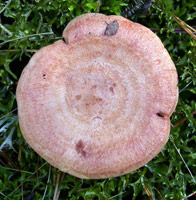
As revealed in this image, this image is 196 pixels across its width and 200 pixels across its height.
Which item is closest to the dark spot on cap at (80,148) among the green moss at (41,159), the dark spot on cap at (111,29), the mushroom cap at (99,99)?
the mushroom cap at (99,99)

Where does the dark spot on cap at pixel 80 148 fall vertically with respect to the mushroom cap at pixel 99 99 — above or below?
below

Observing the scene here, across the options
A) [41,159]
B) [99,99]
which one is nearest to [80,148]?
[99,99]

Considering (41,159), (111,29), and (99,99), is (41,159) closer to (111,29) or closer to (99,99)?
(99,99)

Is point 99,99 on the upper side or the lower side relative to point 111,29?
lower

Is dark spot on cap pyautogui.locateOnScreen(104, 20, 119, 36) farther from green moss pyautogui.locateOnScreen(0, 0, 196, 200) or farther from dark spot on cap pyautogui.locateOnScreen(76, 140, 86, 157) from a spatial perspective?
dark spot on cap pyautogui.locateOnScreen(76, 140, 86, 157)

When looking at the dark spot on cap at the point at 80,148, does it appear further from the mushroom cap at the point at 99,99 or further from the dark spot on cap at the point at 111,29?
the dark spot on cap at the point at 111,29

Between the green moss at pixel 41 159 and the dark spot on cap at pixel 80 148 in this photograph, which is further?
the green moss at pixel 41 159

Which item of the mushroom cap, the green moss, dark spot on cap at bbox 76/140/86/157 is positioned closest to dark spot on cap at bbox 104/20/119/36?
the mushroom cap

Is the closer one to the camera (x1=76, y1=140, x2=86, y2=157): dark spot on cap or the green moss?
(x1=76, y1=140, x2=86, y2=157): dark spot on cap

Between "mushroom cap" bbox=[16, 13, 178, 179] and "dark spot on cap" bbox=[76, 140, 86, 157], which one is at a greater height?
"mushroom cap" bbox=[16, 13, 178, 179]

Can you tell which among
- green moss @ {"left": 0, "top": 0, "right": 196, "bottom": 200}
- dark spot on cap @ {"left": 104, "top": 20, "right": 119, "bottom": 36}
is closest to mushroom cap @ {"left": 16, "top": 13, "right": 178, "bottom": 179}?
dark spot on cap @ {"left": 104, "top": 20, "right": 119, "bottom": 36}
